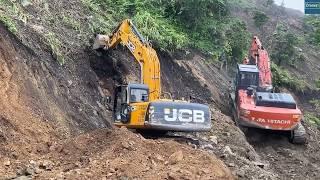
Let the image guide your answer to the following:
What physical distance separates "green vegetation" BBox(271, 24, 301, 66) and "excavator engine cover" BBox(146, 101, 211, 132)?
1822cm

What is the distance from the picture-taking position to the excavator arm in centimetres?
1477

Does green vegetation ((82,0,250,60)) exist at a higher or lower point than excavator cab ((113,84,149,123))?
higher

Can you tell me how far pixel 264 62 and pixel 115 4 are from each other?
6.07 metres

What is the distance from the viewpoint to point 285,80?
2955cm

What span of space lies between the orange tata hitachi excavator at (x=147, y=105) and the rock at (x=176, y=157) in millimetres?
2575

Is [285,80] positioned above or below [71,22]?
below

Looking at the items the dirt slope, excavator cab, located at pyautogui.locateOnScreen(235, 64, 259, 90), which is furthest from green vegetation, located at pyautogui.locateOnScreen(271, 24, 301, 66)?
the dirt slope

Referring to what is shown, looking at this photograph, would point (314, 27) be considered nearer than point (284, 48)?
No

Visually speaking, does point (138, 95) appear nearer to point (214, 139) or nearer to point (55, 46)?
point (55, 46)

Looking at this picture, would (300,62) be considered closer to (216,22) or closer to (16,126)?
(216,22)

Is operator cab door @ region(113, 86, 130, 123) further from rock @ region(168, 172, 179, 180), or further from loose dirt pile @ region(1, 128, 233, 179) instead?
rock @ region(168, 172, 179, 180)

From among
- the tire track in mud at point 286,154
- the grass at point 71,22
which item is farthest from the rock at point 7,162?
the grass at point 71,22

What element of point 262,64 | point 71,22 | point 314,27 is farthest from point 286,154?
point 314,27

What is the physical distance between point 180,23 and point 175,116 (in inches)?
438
